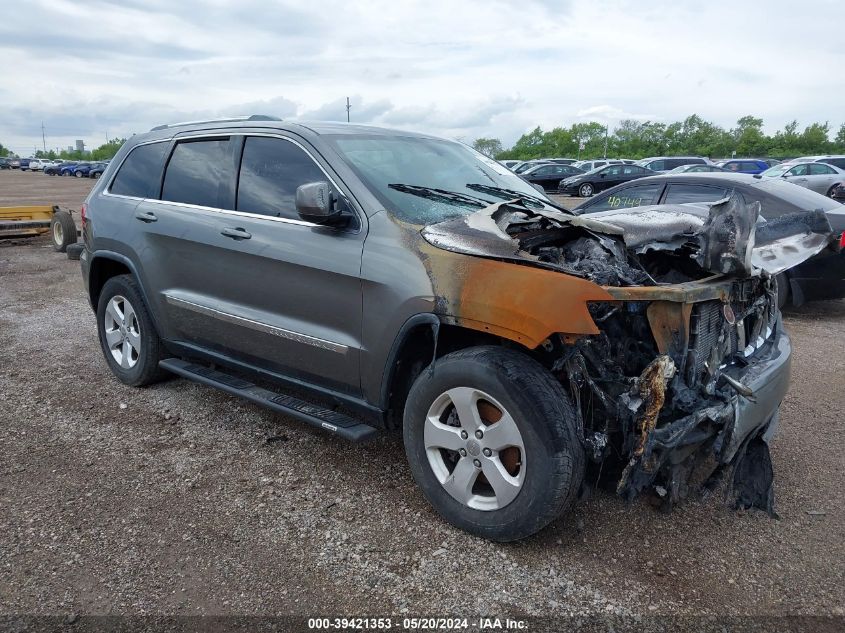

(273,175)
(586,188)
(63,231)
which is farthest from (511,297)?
(586,188)

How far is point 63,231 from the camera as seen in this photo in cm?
1156

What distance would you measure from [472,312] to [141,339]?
2851 millimetres

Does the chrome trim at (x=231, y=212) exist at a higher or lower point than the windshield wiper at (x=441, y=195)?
lower

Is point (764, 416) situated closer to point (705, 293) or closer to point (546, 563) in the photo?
point (705, 293)

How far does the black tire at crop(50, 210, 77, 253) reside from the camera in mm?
11578

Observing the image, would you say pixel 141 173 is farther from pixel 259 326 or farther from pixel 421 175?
pixel 421 175

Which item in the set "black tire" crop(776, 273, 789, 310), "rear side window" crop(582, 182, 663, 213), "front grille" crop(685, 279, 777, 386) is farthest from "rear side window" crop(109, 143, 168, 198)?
"black tire" crop(776, 273, 789, 310)

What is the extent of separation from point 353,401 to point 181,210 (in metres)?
1.79

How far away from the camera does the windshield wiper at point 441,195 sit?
11.5 feet

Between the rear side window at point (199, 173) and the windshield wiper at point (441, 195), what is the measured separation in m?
1.16

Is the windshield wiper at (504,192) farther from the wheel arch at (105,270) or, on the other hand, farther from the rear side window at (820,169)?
the rear side window at (820,169)

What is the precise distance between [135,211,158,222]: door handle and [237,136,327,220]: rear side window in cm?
82

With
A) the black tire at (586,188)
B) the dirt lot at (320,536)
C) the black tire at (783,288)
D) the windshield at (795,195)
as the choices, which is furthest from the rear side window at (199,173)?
the black tire at (586,188)

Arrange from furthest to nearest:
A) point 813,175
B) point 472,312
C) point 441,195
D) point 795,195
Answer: point 813,175, point 795,195, point 441,195, point 472,312
